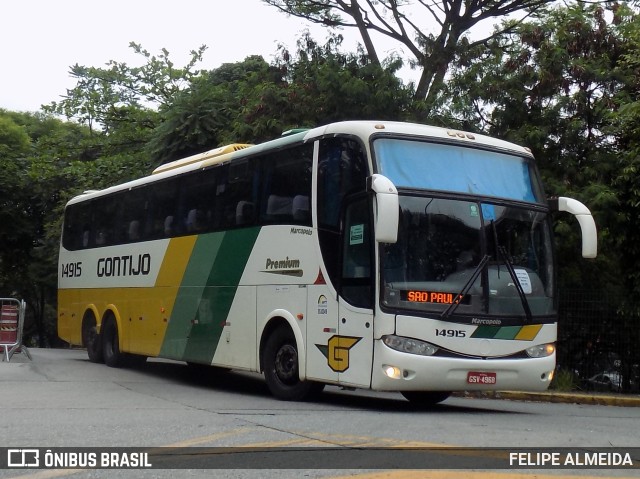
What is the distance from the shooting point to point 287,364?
12.4m

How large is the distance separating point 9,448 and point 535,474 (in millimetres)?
4128

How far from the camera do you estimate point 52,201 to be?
33156 mm

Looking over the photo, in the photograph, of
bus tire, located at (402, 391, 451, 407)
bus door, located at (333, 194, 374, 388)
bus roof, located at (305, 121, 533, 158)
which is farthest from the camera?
bus tire, located at (402, 391, 451, 407)

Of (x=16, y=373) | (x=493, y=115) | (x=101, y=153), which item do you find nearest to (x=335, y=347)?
(x=16, y=373)

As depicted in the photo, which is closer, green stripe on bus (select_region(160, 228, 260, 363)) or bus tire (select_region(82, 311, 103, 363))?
green stripe on bus (select_region(160, 228, 260, 363))

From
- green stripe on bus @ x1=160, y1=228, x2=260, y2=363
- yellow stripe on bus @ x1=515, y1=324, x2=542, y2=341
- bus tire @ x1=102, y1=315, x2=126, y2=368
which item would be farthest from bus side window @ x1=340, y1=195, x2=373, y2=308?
bus tire @ x1=102, y1=315, x2=126, y2=368

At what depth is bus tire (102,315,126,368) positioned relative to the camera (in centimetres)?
1845

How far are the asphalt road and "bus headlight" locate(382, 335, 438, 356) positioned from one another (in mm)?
736

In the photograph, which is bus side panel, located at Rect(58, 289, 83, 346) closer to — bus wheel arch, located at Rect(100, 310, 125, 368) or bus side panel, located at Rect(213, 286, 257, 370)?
bus wheel arch, located at Rect(100, 310, 125, 368)

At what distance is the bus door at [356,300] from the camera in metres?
10.8

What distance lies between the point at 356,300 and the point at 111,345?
9.12m

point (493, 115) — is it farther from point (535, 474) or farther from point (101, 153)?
point (101, 153)

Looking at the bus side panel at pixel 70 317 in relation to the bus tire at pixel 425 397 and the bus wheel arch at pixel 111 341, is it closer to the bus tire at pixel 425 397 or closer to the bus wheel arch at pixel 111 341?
the bus wheel arch at pixel 111 341

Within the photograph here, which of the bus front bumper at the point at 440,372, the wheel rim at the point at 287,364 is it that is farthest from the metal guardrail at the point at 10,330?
the bus front bumper at the point at 440,372
